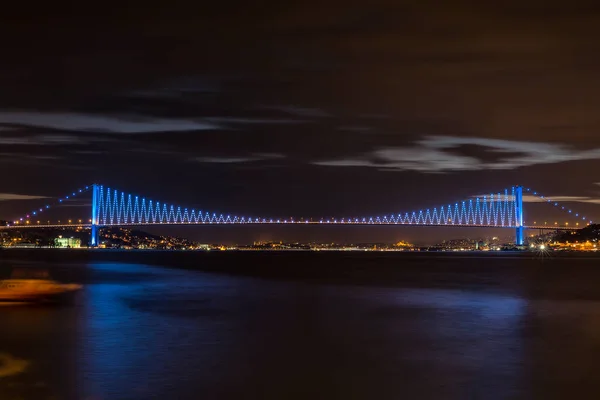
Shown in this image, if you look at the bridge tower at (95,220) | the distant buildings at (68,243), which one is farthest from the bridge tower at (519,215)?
the distant buildings at (68,243)

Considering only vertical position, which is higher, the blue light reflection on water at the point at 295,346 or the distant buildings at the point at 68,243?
the distant buildings at the point at 68,243

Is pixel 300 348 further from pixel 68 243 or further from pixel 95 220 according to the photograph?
pixel 68 243

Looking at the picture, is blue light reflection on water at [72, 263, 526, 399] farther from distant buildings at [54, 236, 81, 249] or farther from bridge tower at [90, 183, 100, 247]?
distant buildings at [54, 236, 81, 249]

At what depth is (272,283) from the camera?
43.2 metres

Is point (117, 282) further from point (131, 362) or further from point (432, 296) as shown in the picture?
point (131, 362)

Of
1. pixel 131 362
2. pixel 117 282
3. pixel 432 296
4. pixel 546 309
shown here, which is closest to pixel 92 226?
pixel 117 282

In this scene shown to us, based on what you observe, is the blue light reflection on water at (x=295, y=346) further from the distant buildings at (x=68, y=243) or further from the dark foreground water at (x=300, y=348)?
the distant buildings at (x=68, y=243)

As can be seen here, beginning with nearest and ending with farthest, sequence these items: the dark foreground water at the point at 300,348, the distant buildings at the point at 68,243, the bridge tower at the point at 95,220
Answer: the dark foreground water at the point at 300,348, the bridge tower at the point at 95,220, the distant buildings at the point at 68,243

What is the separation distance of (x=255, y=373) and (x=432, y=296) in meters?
20.3

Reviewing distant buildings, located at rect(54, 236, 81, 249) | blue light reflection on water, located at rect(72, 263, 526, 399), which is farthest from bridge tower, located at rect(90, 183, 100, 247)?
blue light reflection on water, located at rect(72, 263, 526, 399)

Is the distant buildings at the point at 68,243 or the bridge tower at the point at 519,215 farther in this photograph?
the distant buildings at the point at 68,243

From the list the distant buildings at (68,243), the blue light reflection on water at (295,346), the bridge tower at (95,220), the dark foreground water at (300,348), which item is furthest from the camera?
the distant buildings at (68,243)

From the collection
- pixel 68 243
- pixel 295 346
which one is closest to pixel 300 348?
pixel 295 346

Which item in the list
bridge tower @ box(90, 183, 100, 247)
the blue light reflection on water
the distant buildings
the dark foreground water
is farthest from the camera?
the distant buildings
